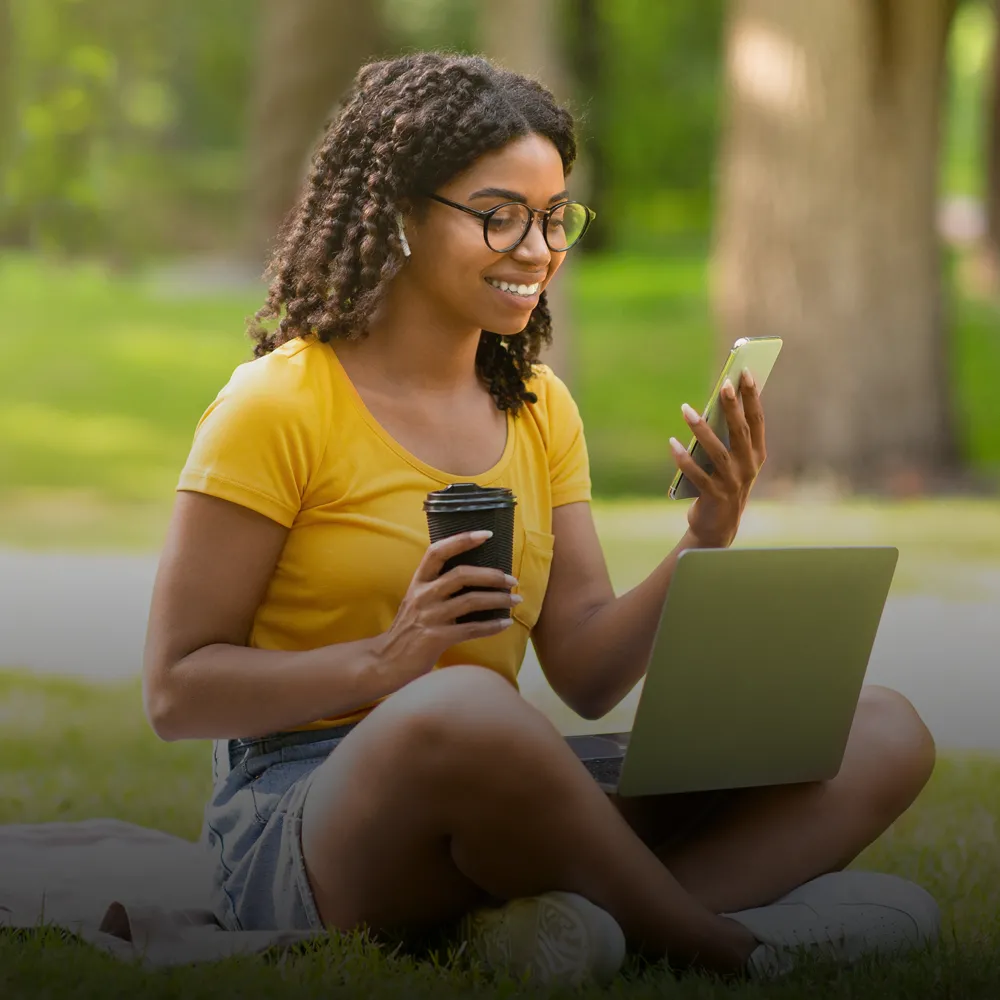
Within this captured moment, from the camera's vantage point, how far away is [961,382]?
16281mm

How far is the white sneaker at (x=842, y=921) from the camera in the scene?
2801 millimetres

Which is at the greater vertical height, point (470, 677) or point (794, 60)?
point (794, 60)

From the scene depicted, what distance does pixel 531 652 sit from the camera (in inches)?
275

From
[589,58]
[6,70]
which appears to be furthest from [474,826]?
[589,58]

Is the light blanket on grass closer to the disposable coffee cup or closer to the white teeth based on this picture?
the disposable coffee cup

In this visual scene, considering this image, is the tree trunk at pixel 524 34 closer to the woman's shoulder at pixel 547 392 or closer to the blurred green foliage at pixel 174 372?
the blurred green foliage at pixel 174 372

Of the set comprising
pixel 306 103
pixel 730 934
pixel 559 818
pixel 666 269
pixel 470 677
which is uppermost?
pixel 306 103

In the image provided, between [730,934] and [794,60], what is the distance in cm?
813

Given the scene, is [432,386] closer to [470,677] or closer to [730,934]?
[470,677]

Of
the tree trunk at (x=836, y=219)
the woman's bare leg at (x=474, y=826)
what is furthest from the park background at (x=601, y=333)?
the woman's bare leg at (x=474, y=826)

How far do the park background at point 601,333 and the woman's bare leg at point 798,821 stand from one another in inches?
10.8

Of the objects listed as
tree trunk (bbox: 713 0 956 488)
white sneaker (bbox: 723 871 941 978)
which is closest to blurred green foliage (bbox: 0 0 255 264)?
tree trunk (bbox: 713 0 956 488)

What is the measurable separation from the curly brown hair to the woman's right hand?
573 millimetres

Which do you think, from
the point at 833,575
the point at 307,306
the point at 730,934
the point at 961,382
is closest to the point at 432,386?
the point at 307,306
